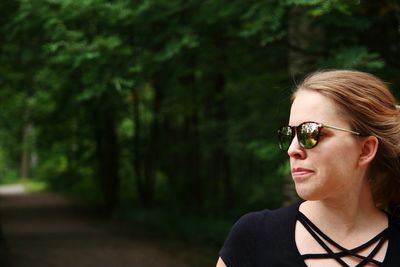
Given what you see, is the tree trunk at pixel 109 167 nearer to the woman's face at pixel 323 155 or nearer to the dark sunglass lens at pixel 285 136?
the dark sunglass lens at pixel 285 136

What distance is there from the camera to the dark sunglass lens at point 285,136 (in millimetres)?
1890

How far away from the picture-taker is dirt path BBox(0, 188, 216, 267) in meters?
12.2

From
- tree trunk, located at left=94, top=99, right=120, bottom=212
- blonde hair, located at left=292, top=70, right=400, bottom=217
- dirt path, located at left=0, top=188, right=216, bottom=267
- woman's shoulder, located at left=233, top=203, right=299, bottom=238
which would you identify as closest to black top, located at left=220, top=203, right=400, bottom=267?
woman's shoulder, located at left=233, top=203, right=299, bottom=238

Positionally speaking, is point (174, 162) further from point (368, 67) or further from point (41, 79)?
point (368, 67)

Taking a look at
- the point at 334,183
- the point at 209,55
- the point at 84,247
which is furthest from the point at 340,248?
the point at 84,247

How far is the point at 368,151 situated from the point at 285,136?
0.23m

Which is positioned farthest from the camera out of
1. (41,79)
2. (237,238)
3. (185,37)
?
(41,79)

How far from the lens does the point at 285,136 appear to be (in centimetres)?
193

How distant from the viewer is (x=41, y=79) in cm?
1612

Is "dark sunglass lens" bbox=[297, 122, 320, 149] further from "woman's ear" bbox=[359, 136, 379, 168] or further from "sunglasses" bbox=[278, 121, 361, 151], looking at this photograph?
"woman's ear" bbox=[359, 136, 379, 168]

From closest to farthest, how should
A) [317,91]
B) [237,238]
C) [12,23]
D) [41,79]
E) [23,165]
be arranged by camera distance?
[317,91], [237,238], [12,23], [41,79], [23,165]

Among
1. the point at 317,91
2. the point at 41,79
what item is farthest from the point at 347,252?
the point at 41,79

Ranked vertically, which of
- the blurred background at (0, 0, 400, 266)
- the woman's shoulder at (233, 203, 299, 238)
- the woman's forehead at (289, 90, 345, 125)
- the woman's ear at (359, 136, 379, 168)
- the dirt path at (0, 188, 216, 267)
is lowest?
the dirt path at (0, 188, 216, 267)

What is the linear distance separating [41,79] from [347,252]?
49.1 ft
